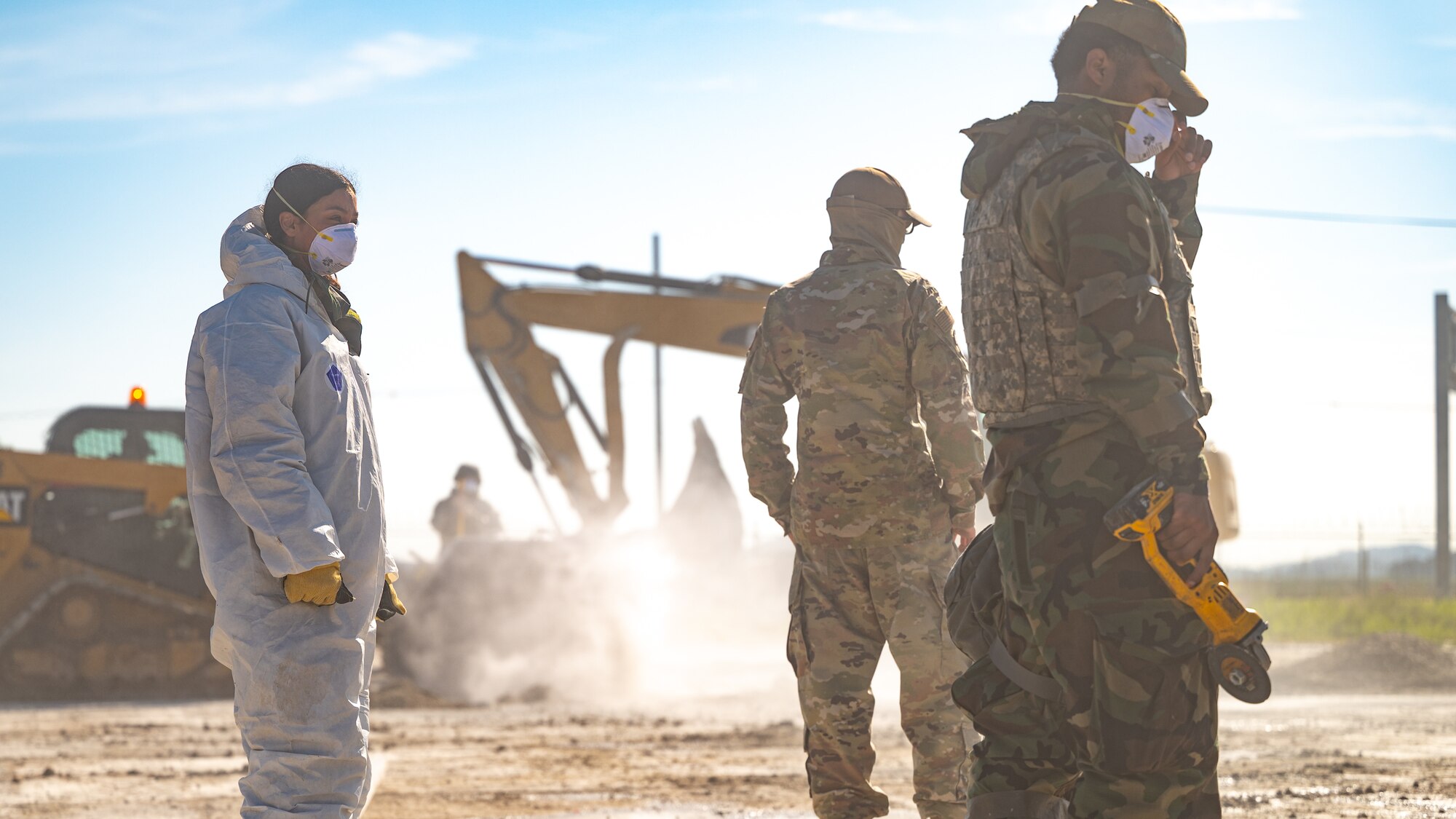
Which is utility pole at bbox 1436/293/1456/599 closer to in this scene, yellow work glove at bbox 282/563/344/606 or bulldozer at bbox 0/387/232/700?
bulldozer at bbox 0/387/232/700

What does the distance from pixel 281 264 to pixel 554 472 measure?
10992 millimetres

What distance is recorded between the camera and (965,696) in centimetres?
337

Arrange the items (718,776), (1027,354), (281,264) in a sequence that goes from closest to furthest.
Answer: (1027,354)
(281,264)
(718,776)

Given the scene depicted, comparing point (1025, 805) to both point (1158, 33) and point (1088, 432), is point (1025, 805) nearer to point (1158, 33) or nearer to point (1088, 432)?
point (1088, 432)

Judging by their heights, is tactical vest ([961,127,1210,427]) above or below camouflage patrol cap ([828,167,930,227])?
below

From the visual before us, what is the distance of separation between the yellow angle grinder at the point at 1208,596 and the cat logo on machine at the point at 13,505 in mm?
12768

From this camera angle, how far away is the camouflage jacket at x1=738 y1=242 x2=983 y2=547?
15.2ft

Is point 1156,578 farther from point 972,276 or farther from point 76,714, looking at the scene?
point 76,714

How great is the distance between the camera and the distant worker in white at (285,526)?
11.6 feet

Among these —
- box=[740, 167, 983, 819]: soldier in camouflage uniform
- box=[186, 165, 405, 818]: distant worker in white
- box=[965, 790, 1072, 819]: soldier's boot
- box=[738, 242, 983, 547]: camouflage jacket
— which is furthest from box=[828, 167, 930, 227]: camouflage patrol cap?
box=[965, 790, 1072, 819]: soldier's boot

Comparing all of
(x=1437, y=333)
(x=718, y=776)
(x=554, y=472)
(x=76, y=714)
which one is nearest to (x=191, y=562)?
(x=76, y=714)

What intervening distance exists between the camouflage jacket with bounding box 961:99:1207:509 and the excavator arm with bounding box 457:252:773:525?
11.4m

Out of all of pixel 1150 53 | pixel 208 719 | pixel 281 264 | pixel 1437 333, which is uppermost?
pixel 1437 333

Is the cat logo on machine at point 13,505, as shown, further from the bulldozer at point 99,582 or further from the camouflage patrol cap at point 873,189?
the camouflage patrol cap at point 873,189
